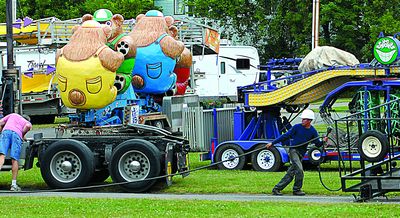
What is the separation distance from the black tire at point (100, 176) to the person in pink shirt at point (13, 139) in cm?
150

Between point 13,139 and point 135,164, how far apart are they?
91.2 inches

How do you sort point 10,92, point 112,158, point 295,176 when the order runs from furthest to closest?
point 10,92
point 112,158
point 295,176

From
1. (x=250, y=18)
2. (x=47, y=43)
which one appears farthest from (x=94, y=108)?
(x=250, y=18)

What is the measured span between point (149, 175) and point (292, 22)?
41.0 metres

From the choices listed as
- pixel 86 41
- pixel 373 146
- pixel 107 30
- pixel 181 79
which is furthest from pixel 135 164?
pixel 181 79

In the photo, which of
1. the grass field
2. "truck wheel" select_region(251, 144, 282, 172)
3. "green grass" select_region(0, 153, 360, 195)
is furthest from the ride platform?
the grass field

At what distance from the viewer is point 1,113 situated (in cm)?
1908

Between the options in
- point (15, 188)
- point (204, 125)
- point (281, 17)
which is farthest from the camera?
point (281, 17)

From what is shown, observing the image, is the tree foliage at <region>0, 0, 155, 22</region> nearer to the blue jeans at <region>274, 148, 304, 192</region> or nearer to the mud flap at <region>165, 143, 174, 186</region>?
the mud flap at <region>165, 143, 174, 186</region>

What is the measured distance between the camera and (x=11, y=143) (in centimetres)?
1775

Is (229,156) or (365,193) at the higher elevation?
(229,156)

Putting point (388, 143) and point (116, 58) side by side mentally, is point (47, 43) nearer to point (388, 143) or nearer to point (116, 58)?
point (116, 58)

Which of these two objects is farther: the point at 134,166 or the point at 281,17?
the point at 281,17

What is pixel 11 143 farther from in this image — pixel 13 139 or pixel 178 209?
pixel 178 209
